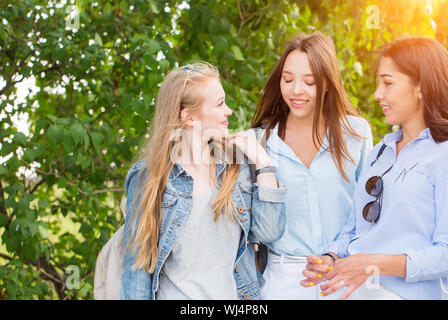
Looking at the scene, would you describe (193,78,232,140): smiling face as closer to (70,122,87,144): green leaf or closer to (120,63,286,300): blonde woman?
(120,63,286,300): blonde woman

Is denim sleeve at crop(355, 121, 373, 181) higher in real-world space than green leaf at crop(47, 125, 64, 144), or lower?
lower

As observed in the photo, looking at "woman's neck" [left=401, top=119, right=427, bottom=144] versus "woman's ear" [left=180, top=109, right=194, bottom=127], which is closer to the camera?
"woman's neck" [left=401, top=119, right=427, bottom=144]

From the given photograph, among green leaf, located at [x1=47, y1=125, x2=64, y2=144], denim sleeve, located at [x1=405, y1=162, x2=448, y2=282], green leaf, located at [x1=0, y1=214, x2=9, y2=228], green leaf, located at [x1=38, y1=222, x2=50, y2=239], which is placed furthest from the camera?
green leaf, located at [x1=0, y1=214, x2=9, y2=228]

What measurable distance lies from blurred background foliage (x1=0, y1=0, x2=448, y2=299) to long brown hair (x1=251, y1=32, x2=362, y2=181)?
3.00ft

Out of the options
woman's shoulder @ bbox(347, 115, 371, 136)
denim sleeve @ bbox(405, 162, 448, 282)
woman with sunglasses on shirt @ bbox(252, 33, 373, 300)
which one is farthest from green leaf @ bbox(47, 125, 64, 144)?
denim sleeve @ bbox(405, 162, 448, 282)

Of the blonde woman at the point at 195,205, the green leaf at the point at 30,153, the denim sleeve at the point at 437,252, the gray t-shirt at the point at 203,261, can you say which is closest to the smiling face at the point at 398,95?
the denim sleeve at the point at 437,252

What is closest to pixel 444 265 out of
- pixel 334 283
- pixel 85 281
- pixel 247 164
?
pixel 334 283

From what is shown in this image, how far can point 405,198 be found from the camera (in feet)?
5.54

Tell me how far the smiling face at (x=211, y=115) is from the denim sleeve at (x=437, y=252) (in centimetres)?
78

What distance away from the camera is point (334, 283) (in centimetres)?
175

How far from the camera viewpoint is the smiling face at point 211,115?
2010 mm

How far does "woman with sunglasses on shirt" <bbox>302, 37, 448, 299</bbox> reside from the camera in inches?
64.4

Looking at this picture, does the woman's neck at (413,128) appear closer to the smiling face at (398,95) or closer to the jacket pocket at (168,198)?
the smiling face at (398,95)

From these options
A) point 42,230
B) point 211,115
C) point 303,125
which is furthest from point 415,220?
point 42,230
